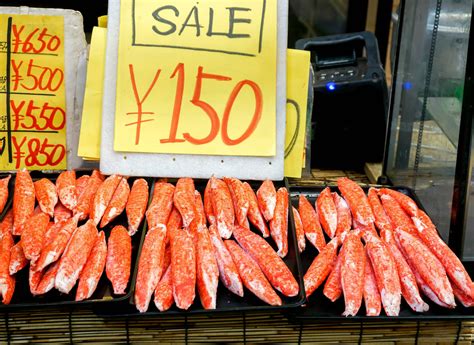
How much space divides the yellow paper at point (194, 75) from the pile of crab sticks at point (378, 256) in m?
0.27

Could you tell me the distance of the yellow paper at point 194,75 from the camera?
1.53 m

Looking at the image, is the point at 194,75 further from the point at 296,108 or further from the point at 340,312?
the point at 340,312

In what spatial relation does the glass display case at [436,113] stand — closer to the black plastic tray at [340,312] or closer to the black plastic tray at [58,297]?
the black plastic tray at [340,312]

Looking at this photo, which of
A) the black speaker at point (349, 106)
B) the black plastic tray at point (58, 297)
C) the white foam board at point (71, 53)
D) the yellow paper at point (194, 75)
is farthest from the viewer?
the black speaker at point (349, 106)

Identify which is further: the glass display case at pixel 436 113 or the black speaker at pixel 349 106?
the black speaker at pixel 349 106

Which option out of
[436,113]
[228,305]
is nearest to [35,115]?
[228,305]

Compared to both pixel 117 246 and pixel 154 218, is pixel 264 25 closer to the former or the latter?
pixel 154 218

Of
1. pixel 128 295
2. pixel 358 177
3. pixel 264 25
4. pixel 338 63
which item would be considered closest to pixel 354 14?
pixel 338 63

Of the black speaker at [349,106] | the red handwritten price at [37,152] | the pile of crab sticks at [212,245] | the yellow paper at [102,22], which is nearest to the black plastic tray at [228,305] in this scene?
the pile of crab sticks at [212,245]

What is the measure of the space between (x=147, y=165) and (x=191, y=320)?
0.53 m

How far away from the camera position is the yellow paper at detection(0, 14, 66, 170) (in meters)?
1.64

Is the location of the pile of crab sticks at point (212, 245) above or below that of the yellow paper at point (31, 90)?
below

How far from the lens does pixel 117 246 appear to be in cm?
126

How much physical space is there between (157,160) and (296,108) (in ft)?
1.45
